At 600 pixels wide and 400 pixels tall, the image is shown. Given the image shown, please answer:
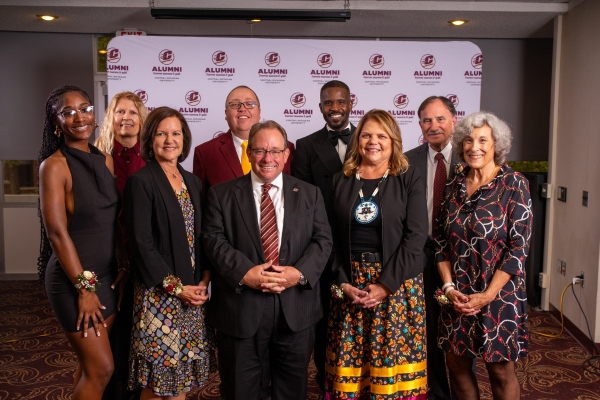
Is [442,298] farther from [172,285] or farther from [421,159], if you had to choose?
[172,285]

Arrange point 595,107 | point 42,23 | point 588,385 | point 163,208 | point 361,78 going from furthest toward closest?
point 42,23
point 361,78
point 595,107
point 588,385
point 163,208

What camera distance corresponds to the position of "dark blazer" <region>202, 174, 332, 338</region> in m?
2.47

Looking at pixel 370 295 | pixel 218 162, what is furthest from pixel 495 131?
pixel 218 162

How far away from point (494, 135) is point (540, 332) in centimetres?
294

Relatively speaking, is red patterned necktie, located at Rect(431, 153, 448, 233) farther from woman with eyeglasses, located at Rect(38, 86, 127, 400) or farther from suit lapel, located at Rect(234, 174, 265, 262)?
woman with eyeglasses, located at Rect(38, 86, 127, 400)

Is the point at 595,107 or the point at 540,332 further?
the point at 540,332

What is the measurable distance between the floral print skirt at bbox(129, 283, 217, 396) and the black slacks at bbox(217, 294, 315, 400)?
0.14 metres

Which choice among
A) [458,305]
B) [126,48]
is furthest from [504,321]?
[126,48]

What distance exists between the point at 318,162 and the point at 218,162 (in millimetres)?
642

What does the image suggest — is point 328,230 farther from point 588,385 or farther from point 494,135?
point 588,385

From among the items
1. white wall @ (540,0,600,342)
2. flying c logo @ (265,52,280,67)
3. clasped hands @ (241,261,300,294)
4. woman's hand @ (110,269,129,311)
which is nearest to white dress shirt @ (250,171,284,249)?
clasped hands @ (241,261,300,294)

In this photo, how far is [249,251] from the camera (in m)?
2.50

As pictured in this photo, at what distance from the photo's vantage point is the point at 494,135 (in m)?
2.63

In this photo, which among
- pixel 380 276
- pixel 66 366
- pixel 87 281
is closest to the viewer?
pixel 87 281
